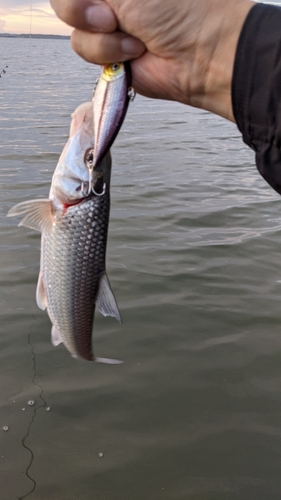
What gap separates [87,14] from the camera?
1977 mm

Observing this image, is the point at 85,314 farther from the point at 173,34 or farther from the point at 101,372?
the point at 101,372

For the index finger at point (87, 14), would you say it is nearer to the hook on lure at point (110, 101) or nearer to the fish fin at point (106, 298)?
the hook on lure at point (110, 101)

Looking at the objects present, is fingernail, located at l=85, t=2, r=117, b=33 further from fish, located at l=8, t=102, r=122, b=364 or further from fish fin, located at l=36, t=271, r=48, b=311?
fish fin, located at l=36, t=271, r=48, b=311

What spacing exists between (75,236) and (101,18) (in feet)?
2.84

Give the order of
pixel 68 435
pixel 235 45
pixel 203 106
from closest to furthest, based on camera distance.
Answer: pixel 235 45, pixel 203 106, pixel 68 435

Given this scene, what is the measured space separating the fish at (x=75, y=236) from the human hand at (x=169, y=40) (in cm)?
32

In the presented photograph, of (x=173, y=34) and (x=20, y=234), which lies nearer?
(x=173, y=34)

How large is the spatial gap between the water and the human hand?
250 centimetres

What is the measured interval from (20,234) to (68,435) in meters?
3.79

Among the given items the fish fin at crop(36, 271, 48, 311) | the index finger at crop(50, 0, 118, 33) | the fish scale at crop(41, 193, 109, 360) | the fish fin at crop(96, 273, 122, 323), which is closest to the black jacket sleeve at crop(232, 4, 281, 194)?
the index finger at crop(50, 0, 118, 33)

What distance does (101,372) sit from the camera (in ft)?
15.0

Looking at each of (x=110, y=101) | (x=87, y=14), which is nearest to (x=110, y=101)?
(x=110, y=101)

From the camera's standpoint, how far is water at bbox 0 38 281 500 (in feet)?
12.0

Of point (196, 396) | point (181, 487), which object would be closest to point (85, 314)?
point (181, 487)
